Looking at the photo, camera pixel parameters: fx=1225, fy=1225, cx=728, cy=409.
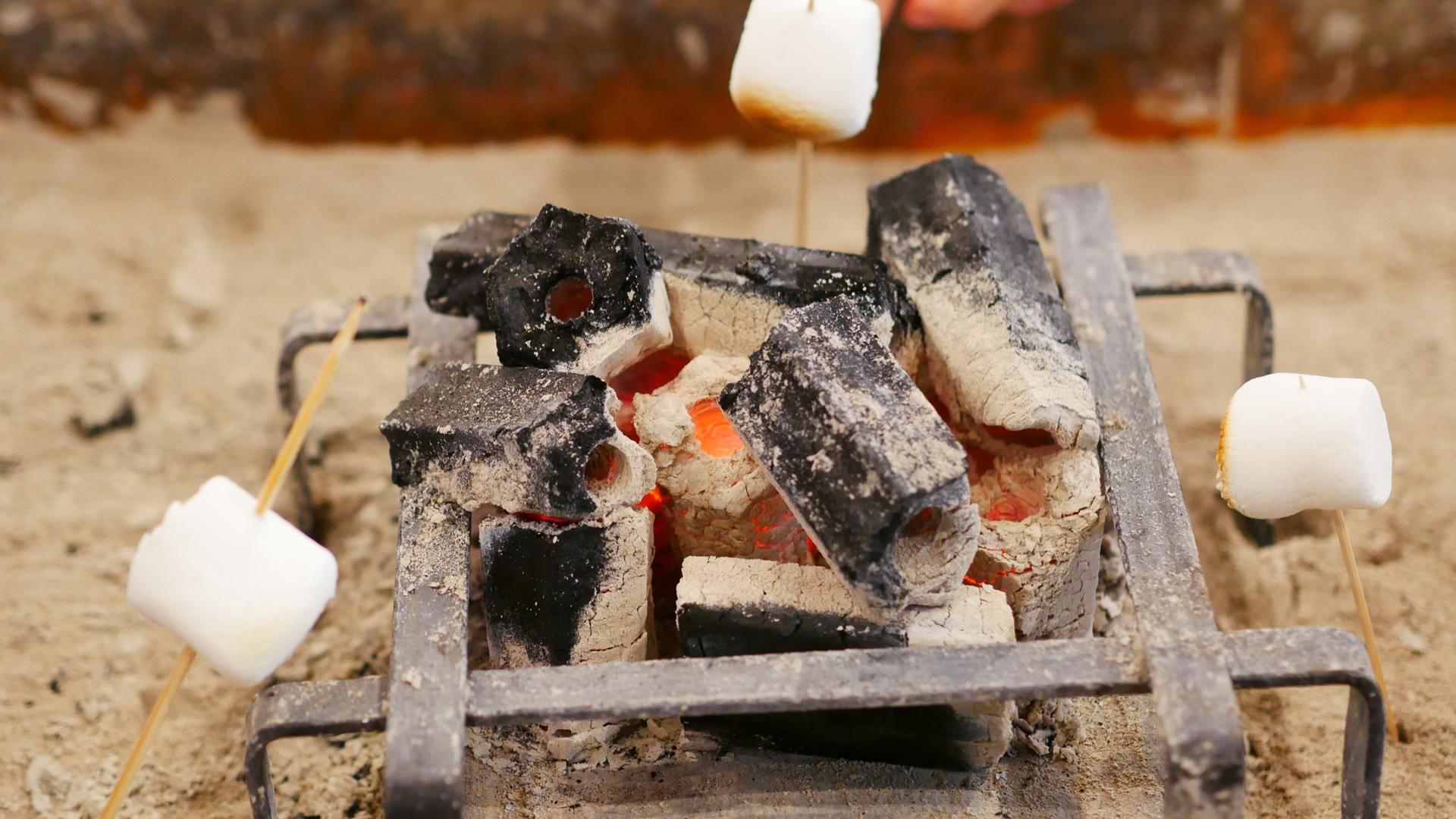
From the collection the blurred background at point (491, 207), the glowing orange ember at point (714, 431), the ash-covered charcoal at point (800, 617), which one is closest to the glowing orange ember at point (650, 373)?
the glowing orange ember at point (714, 431)

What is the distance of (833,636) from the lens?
70.1 inches

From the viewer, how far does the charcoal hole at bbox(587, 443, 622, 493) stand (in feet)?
6.31

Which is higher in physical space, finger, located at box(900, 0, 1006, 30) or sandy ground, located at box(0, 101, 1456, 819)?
finger, located at box(900, 0, 1006, 30)

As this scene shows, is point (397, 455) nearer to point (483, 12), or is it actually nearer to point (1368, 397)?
point (1368, 397)

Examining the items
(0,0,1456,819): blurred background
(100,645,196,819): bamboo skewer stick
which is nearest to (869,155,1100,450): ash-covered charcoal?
(0,0,1456,819): blurred background

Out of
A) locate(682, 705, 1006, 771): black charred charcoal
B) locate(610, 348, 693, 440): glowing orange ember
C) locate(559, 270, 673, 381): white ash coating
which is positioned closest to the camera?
locate(682, 705, 1006, 771): black charred charcoal

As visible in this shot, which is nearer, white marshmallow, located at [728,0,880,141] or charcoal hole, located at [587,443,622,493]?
charcoal hole, located at [587,443,622,493]

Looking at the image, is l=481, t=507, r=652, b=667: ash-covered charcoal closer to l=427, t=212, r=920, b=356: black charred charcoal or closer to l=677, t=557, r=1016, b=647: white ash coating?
l=677, t=557, r=1016, b=647: white ash coating

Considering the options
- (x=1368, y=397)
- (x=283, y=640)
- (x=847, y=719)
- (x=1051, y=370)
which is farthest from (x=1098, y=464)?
(x=283, y=640)

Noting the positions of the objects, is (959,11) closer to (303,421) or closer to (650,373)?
(650,373)

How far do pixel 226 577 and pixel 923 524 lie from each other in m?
0.97

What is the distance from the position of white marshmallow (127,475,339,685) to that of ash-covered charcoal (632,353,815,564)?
581 millimetres

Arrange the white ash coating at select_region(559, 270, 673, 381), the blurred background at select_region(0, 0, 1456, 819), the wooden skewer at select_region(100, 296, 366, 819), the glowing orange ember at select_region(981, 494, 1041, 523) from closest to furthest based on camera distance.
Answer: the wooden skewer at select_region(100, 296, 366, 819), the white ash coating at select_region(559, 270, 673, 381), the glowing orange ember at select_region(981, 494, 1041, 523), the blurred background at select_region(0, 0, 1456, 819)

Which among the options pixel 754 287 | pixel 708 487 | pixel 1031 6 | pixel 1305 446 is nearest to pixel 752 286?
pixel 754 287
